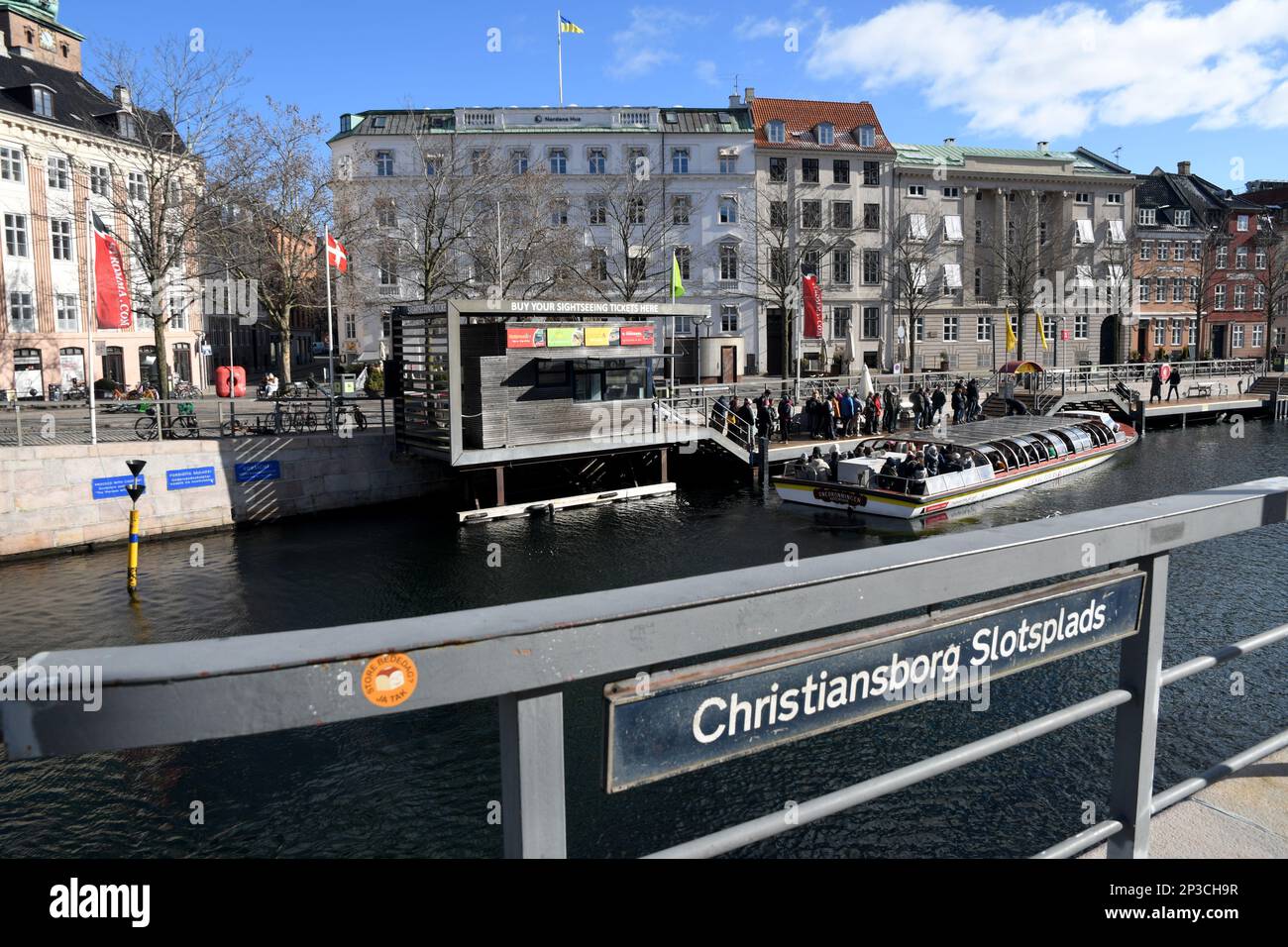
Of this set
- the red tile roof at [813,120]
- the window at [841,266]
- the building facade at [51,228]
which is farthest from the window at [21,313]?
the window at [841,266]

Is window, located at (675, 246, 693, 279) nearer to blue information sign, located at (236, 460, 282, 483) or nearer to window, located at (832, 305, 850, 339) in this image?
window, located at (832, 305, 850, 339)

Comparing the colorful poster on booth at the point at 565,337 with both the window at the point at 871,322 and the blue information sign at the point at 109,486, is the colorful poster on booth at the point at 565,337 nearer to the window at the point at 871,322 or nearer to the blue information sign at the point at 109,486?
the blue information sign at the point at 109,486

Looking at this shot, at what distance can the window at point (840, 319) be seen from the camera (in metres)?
64.6

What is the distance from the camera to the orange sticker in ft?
5.70

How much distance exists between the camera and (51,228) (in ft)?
151

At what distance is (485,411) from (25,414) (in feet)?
54.2

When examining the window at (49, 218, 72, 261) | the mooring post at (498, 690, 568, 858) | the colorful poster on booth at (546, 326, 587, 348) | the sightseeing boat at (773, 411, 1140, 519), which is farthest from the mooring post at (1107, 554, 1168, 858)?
the window at (49, 218, 72, 261)

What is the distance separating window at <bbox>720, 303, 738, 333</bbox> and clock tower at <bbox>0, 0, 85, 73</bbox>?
40.6 metres

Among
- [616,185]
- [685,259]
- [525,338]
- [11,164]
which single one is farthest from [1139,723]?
[685,259]

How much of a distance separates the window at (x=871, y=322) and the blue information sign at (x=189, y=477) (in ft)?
157

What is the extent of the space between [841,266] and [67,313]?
4512cm

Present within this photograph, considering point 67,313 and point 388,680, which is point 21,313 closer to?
point 67,313
